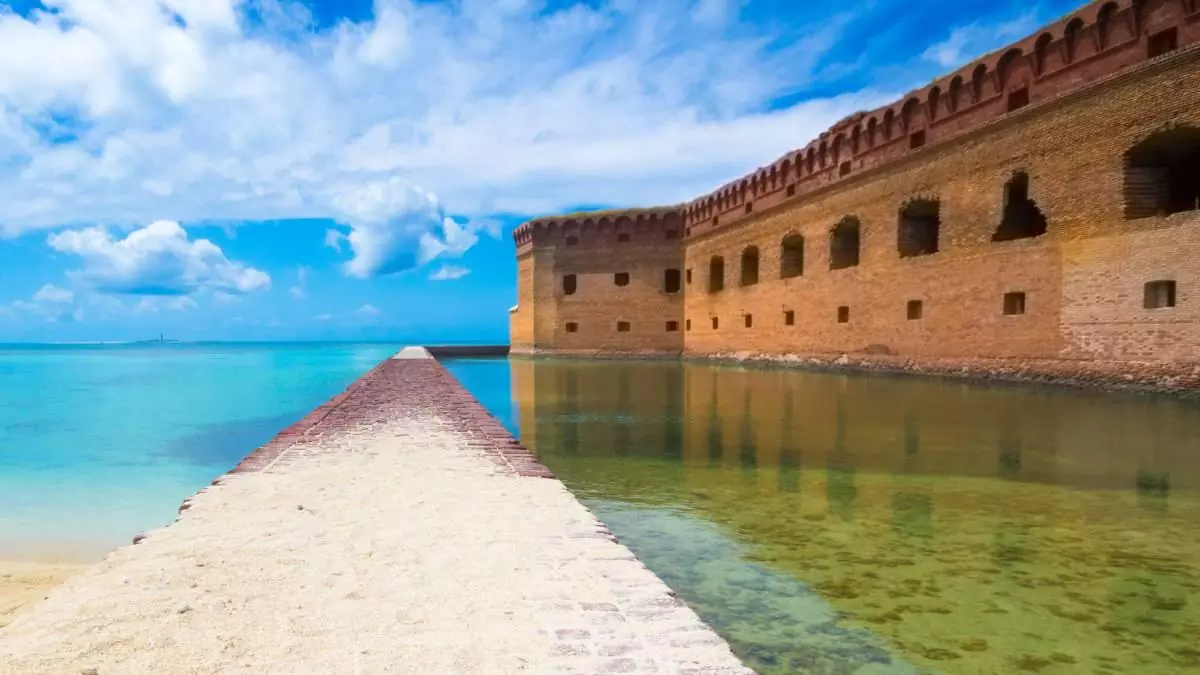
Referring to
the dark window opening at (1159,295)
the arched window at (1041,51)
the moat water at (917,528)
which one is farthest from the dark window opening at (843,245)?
the moat water at (917,528)

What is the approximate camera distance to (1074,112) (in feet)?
45.4

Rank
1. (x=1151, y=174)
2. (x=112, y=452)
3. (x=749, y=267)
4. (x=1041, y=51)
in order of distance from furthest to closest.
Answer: (x=749, y=267)
(x=1041, y=51)
(x=1151, y=174)
(x=112, y=452)

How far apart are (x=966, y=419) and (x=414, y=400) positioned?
24.7ft

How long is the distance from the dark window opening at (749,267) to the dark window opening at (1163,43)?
13.9 metres

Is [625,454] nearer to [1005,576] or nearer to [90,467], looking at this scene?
[1005,576]

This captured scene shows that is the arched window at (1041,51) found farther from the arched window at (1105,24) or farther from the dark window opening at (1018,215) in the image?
the dark window opening at (1018,215)

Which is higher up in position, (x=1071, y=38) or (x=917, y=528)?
(x=1071, y=38)

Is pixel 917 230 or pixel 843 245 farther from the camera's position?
pixel 843 245

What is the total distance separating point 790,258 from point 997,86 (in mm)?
8841

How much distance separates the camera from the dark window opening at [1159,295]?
40.3 feet

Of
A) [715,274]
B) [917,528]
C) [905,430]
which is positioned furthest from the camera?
[715,274]

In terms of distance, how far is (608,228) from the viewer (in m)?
31.4

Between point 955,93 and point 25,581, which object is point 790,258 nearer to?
point 955,93

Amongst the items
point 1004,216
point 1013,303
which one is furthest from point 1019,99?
point 1013,303
